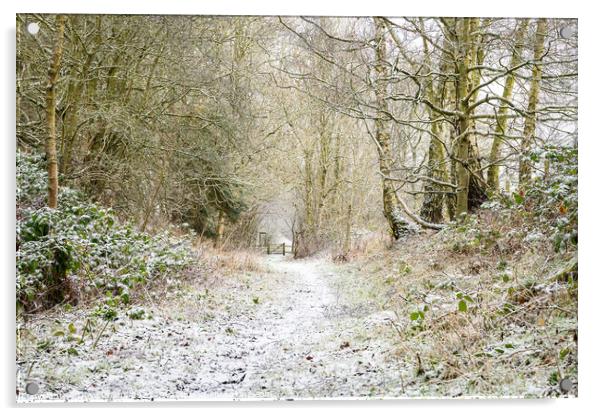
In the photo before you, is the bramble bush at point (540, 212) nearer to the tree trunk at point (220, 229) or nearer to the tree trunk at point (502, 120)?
the tree trunk at point (502, 120)

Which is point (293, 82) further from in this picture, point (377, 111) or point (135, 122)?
point (135, 122)

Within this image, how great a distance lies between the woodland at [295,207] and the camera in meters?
3.59

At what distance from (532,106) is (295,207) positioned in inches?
84.1

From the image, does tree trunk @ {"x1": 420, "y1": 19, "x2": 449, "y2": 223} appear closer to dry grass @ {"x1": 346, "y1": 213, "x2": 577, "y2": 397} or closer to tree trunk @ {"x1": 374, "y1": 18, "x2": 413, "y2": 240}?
tree trunk @ {"x1": 374, "y1": 18, "x2": 413, "y2": 240}

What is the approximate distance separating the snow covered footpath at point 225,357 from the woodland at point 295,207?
0.02 metres

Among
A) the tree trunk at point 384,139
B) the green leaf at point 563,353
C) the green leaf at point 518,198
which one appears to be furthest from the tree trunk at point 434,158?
the green leaf at point 563,353

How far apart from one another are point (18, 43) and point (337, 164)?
8.73ft

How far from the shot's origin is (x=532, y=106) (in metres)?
4.06

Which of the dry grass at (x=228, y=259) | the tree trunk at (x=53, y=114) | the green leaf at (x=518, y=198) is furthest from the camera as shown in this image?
the dry grass at (x=228, y=259)

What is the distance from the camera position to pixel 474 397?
3.46m

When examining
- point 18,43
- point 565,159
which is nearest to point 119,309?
point 18,43

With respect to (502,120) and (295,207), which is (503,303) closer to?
(502,120)

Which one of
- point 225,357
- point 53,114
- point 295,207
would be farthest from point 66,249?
point 295,207

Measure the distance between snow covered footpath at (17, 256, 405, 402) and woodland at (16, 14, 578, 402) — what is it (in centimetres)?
2
